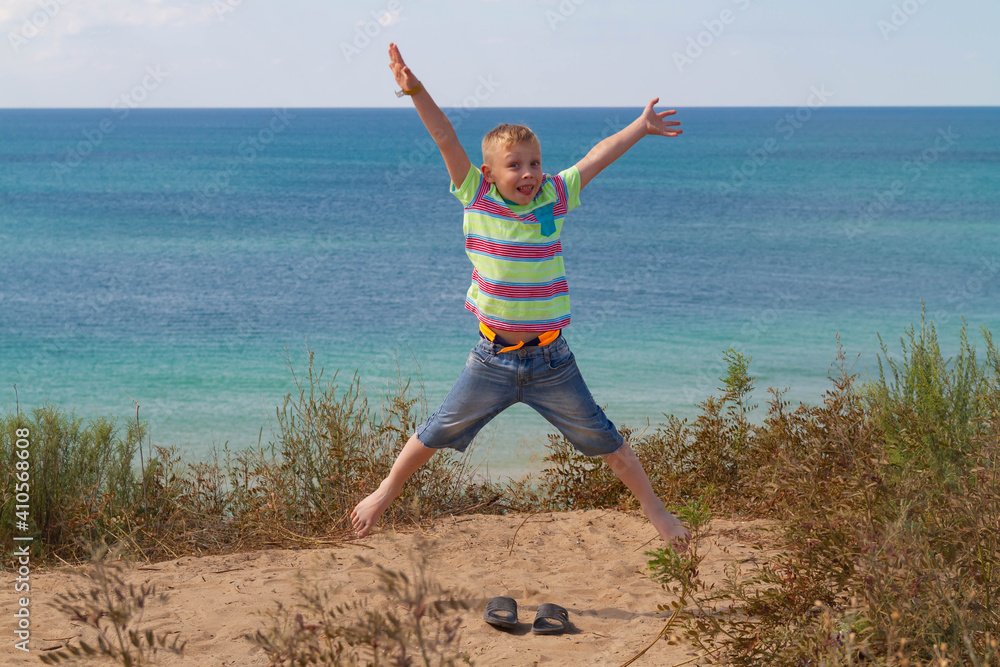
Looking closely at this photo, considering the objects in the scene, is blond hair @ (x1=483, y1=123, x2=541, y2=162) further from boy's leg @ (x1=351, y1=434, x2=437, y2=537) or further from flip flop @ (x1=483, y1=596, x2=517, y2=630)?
flip flop @ (x1=483, y1=596, x2=517, y2=630)

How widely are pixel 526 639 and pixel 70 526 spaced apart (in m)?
2.96

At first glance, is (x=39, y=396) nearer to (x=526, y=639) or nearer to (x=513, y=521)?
(x=513, y=521)

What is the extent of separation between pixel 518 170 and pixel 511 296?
57cm

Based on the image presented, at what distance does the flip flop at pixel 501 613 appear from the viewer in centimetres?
382

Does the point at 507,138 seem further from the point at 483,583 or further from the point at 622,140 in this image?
the point at 483,583

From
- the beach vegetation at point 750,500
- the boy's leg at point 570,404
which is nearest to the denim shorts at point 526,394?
the boy's leg at point 570,404

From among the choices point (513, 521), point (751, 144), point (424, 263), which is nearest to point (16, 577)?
point (513, 521)

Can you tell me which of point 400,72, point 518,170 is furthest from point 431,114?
point 518,170

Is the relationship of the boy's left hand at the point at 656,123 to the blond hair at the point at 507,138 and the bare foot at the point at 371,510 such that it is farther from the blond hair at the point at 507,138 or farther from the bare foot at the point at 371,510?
the bare foot at the point at 371,510

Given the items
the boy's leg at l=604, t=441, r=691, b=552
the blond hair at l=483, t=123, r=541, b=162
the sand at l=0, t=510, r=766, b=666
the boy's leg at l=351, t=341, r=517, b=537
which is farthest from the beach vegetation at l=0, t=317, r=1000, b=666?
the blond hair at l=483, t=123, r=541, b=162

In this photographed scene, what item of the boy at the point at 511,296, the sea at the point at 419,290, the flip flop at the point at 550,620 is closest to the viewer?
the flip flop at the point at 550,620

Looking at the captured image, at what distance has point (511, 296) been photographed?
12.8 feet

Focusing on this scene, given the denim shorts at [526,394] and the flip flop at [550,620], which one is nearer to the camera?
the flip flop at [550,620]

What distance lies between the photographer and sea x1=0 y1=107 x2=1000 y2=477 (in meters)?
12.3
